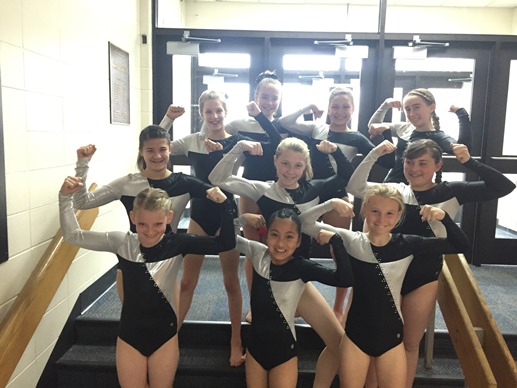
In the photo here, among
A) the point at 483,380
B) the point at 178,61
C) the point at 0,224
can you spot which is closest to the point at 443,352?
the point at 483,380

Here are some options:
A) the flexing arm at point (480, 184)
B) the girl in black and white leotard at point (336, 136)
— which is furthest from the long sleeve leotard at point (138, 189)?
the flexing arm at point (480, 184)

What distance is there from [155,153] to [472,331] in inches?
66.7

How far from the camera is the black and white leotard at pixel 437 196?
1.96 metres

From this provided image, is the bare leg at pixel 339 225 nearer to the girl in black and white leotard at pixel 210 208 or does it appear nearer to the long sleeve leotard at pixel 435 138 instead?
the long sleeve leotard at pixel 435 138

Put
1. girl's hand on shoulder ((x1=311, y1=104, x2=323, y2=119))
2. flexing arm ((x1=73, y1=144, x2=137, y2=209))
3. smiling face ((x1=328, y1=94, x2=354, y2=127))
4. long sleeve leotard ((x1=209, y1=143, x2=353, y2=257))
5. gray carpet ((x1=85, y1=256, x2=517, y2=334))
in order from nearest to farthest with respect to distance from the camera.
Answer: flexing arm ((x1=73, y1=144, x2=137, y2=209)), long sleeve leotard ((x1=209, y1=143, x2=353, y2=257)), smiling face ((x1=328, y1=94, x2=354, y2=127)), girl's hand on shoulder ((x1=311, y1=104, x2=323, y2=119)), gray carpet ((x1=85, y1=256, x2=517, y2=334))

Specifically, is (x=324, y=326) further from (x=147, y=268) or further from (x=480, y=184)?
(x=480, y=184)

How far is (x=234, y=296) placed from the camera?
2.32m

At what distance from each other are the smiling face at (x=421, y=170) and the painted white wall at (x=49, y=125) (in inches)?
72.5

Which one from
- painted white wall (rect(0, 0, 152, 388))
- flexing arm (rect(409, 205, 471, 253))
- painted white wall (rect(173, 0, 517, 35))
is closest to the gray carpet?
painted white wall (rect(0, 0, 152, 388))

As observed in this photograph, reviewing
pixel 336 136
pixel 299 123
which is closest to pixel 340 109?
pixel 336 136

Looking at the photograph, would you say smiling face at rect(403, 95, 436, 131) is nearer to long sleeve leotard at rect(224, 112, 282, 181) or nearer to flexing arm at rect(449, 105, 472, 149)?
flexing arm at rect(449, 105, 472, 149)

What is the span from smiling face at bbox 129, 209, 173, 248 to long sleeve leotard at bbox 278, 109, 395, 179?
3.36 ft

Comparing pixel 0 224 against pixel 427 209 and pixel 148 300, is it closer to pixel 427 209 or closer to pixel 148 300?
pixel 148 300

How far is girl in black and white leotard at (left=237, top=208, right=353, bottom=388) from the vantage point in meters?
1.82
